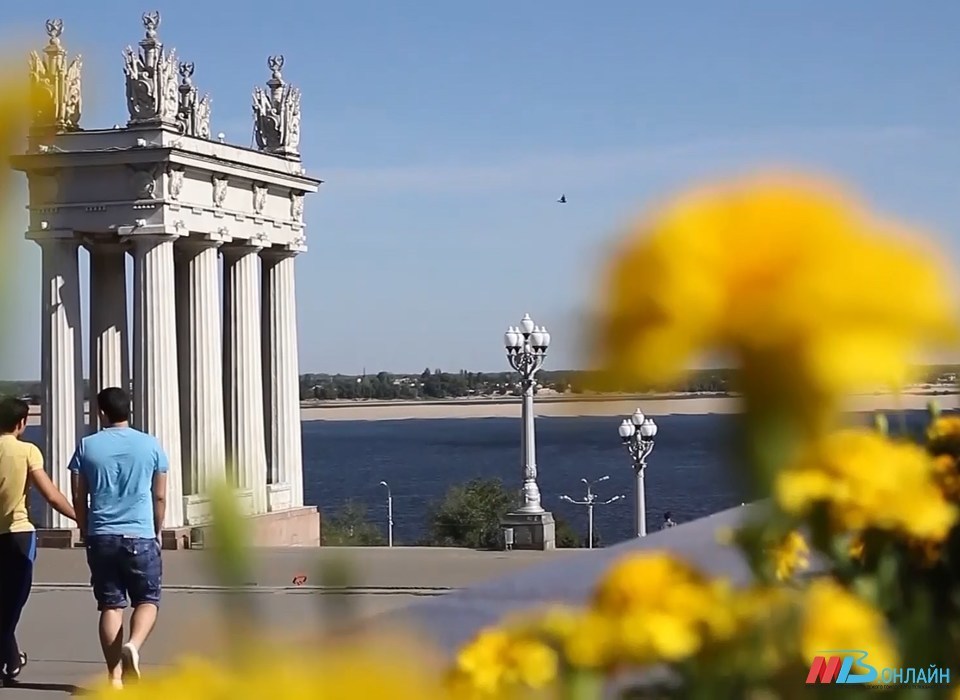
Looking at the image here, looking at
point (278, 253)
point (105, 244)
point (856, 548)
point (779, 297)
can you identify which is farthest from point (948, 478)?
point (278, 253)

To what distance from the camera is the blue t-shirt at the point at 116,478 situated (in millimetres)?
7742

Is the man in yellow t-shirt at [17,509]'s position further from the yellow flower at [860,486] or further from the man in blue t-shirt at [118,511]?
the yellow flower at [860,486]

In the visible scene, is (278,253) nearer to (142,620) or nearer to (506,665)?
(142,620)

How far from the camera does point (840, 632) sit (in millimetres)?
533

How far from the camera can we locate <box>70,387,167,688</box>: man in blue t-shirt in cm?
775

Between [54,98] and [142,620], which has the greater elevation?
[54,98]

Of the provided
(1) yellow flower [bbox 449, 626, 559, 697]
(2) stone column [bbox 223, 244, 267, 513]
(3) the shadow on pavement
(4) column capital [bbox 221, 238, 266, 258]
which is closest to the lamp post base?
(2) stone column [bbox 223, 244, 267, 513]

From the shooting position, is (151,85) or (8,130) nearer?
(8,130)

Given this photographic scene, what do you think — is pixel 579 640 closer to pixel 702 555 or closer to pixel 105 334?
pixel 702 555

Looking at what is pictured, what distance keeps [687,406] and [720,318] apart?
79 mm

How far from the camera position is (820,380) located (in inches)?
18.6

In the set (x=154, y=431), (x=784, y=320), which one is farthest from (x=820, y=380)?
(x=154, y=431)

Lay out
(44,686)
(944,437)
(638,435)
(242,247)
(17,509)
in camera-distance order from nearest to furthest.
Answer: (944,437) < (638,435) < (17,509) < (44,686) < (242,247)

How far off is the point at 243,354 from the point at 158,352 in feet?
11.7
